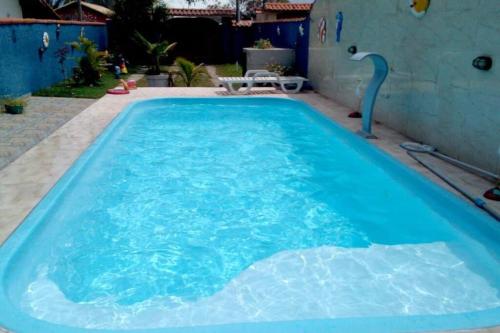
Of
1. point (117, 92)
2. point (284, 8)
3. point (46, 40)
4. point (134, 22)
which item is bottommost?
point (117, 92)

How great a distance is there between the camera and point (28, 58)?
1113cm

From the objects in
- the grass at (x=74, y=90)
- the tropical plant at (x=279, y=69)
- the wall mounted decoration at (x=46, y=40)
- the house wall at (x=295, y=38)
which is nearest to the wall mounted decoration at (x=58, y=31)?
the wall mounted decoration at (x=46, y=40)

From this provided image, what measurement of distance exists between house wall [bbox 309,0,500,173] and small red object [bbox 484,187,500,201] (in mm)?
656

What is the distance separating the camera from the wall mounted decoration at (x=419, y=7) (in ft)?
22.6

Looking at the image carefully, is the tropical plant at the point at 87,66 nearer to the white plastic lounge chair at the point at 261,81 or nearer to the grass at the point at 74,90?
the grass at the point at 74,90

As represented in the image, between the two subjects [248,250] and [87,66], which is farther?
[87,66]

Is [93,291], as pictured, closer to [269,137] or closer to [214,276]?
[214,276]

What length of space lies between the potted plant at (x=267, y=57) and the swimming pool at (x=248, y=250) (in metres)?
7.58

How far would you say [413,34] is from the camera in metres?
7.29

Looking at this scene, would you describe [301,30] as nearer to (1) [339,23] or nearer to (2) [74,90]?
(1) [339,23]

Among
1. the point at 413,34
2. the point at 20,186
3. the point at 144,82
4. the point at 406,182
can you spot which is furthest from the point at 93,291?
the point at 144,82

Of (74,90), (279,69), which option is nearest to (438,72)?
(279,69)

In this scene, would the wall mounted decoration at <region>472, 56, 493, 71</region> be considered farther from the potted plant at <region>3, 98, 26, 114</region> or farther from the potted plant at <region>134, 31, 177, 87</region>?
the potted plant at <region>134, 31, 177, 87</region>

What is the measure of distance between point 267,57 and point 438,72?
8161mm
